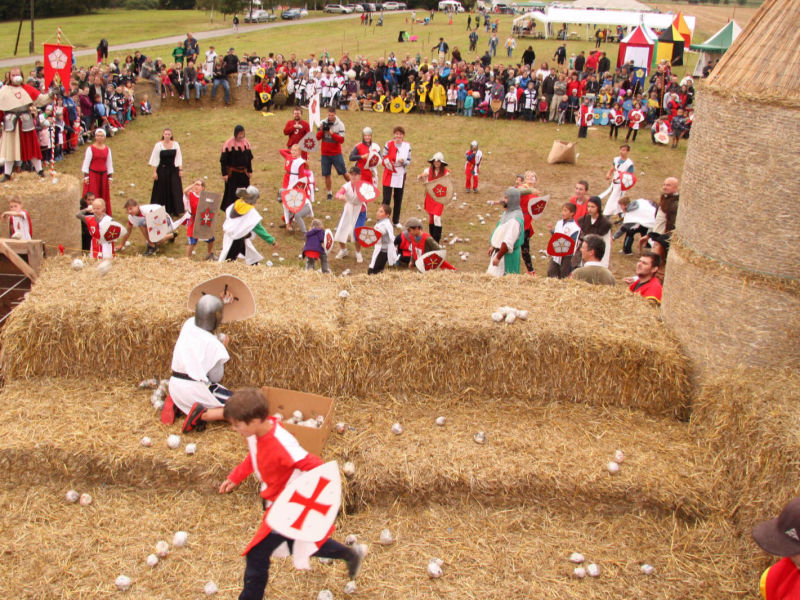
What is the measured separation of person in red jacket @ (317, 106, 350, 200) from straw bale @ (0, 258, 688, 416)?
8484 millimetres

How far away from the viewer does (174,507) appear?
21.4 feet

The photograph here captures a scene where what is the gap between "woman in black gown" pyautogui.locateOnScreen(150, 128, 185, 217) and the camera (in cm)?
1419

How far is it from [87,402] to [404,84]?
22.9 metres

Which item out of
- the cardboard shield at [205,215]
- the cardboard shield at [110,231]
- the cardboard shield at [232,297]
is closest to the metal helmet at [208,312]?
the cardboard shield at [232,297]

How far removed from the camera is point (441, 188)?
13305 millimetres

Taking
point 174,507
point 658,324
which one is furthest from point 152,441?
point 658,324

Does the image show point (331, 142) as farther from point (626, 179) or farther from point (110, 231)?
point (626, 179)

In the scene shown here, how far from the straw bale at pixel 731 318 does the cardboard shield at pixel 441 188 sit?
619 centimetres

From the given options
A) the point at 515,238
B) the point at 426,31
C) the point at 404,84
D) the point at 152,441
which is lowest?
the point at 152,441

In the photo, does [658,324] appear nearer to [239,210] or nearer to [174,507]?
[174,507]

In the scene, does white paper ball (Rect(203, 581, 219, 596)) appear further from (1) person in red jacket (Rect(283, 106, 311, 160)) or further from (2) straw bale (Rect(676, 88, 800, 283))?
(1) person in red jacket (Rect(283, 106, 311, 160))

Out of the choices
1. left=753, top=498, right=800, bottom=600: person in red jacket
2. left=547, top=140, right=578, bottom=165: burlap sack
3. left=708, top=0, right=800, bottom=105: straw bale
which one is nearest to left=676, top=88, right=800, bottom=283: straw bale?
left=708, top=0, right=800, bottom=105: straw bale

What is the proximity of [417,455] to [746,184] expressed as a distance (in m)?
3.96

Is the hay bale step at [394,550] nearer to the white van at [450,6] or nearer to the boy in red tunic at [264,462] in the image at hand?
the boy in red tunic at [264,462]
